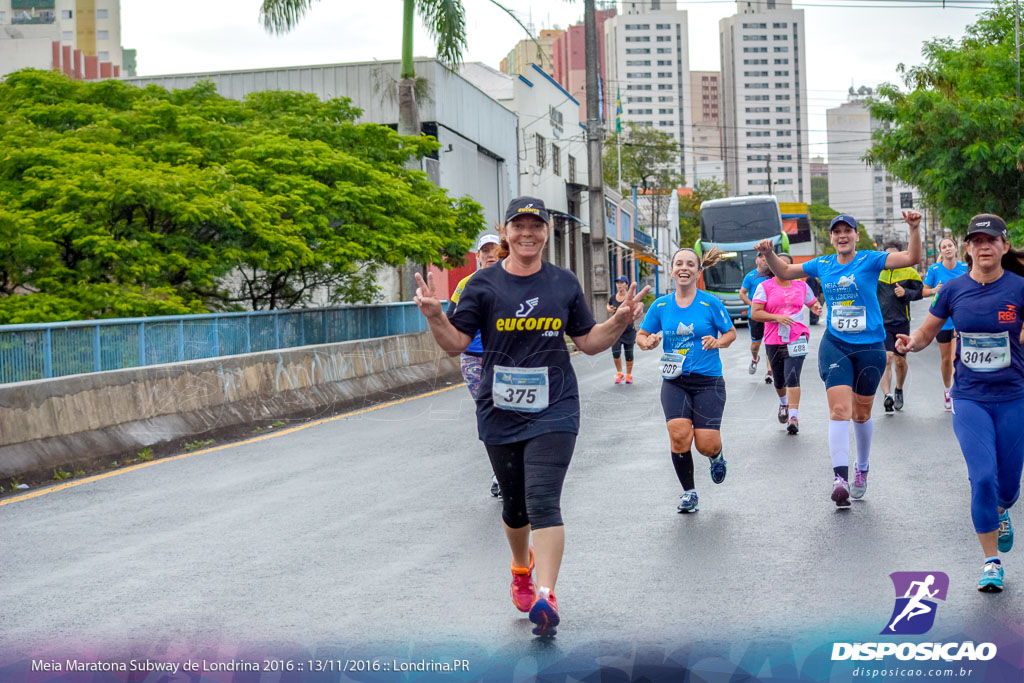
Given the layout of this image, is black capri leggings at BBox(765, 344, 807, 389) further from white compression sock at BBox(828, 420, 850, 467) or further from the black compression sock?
the black compression sock

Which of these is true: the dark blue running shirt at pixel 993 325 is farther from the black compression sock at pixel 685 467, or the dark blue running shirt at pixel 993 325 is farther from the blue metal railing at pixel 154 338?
the blue metal railing at pixel 154 338

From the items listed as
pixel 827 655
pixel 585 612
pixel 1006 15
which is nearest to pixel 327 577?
pixel 585 612

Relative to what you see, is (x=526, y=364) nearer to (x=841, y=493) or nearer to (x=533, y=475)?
(x=533, y=475)

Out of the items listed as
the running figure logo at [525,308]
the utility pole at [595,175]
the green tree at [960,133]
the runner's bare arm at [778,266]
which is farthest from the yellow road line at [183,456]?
the green tree at [960,133]

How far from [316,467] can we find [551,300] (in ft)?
19.2

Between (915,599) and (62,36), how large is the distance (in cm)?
12240

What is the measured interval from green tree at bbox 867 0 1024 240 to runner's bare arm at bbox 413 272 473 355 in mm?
23462

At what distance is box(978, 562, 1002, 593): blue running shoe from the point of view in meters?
5.67

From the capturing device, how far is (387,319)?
22391 millimetres

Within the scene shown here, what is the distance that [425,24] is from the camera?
2630cm

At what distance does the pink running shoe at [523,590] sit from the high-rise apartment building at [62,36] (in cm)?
2627

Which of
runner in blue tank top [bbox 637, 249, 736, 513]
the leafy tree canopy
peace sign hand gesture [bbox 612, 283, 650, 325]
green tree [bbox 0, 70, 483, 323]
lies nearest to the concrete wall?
green tree [bbox 0, 70, 483, 323]

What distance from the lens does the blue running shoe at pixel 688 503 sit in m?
8.11

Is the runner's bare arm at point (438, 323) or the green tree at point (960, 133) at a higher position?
the green tree at point (960, 133)
